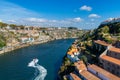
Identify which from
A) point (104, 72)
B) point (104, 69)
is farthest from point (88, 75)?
point (104, 69)

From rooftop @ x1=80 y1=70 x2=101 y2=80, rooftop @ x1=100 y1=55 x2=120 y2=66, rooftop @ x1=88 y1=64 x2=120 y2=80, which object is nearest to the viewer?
rooftop @ x1=88 y1=64 x2=120 y2=80

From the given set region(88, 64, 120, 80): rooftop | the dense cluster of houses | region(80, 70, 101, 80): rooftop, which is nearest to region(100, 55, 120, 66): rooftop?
the dense cluster of houses

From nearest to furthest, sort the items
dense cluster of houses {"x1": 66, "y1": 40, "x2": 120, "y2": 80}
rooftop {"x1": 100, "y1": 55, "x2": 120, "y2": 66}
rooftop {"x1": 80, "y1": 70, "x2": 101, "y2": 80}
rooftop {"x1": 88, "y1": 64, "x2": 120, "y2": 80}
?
rooftop {"x1": 88, "y1": 64, "x2": 120, "y2": 80} < dense cluster of houses {"x1": 66, "y1": 40, "x2": 120, "y2": 80} < rooftop {"x1": 80, "y1": 70, "x2": 101, "y2": 80} < rooftop {"x1": 100, "y1": 55, "x2": 120, "y2": 66}

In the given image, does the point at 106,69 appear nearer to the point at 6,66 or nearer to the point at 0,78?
the point at 0,78

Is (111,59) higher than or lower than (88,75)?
higher

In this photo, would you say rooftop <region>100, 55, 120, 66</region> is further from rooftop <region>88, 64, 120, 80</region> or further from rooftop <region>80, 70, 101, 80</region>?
rooftop <region>80, 70, 101, 80</region>

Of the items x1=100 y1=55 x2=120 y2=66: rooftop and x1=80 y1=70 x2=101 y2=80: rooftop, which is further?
x1=100 y1=55 x2=120 y2=66: rooftop

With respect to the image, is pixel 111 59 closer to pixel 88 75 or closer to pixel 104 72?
pixel 104 72

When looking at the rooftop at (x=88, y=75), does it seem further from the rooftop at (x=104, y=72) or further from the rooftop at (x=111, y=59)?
the rooftop at (x=111, y=59)

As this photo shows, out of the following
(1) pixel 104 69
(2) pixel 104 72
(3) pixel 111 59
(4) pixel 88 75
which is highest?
(3) pixel 111 59

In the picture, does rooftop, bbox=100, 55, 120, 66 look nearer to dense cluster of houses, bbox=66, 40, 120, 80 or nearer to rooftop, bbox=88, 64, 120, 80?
dense cluster of houses, bbox=66, 40, 120, 80

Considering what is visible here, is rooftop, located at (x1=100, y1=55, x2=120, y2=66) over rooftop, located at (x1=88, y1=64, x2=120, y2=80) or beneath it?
over

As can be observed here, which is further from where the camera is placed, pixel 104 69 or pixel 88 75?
pixel 104 69

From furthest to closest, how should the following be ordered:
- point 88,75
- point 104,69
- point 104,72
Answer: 1. point 104,69
2. point 88,75
3. point 104,72
